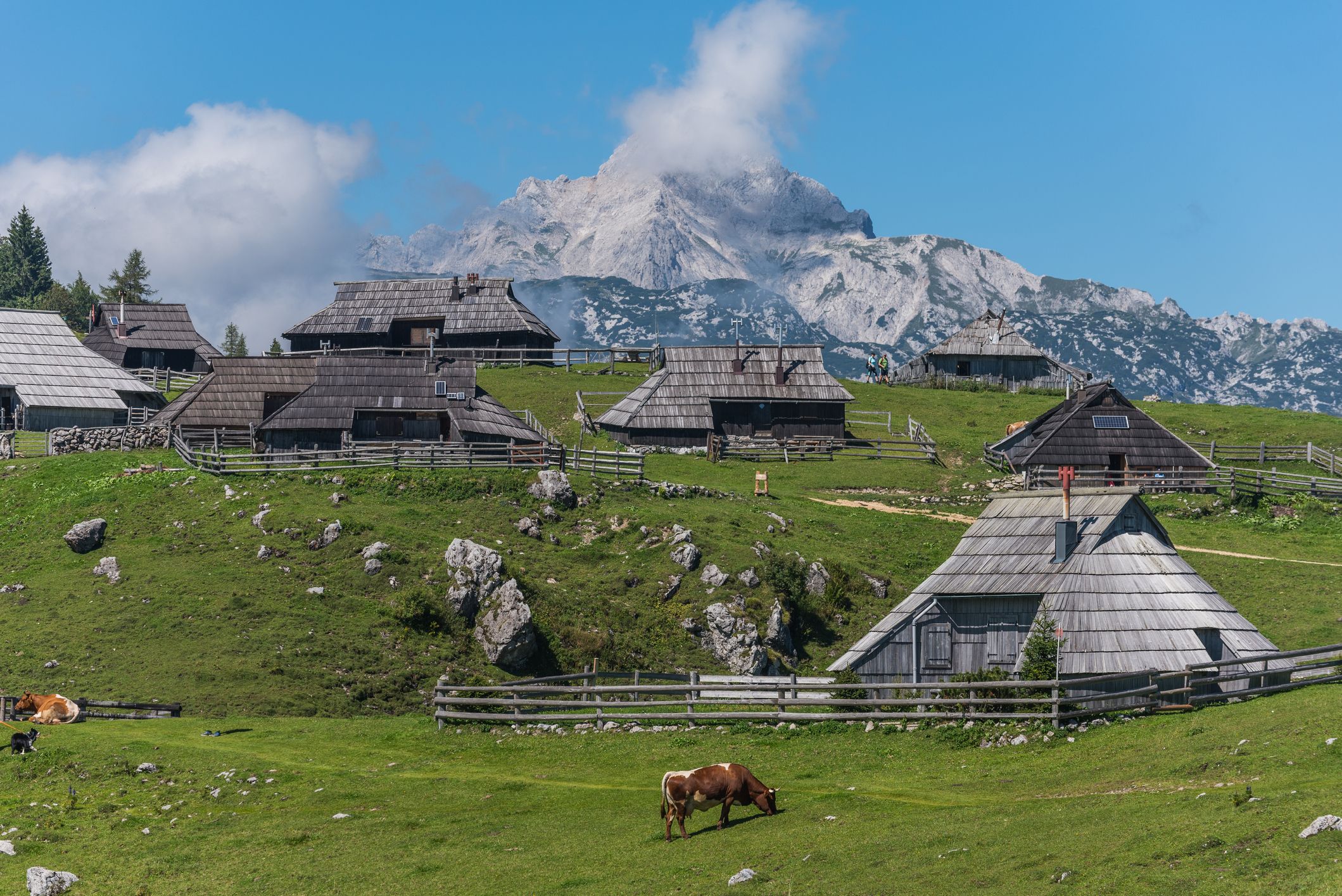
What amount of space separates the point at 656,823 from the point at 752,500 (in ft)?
102

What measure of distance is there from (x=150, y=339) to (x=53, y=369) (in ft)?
50.9

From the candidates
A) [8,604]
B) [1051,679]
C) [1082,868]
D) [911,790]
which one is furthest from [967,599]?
[8,604]

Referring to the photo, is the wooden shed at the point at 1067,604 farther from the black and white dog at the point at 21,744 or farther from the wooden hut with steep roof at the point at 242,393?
the wooden hut with steep roof at the point at 242,393

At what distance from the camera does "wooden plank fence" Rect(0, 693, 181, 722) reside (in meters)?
30.5

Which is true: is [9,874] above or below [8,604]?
below

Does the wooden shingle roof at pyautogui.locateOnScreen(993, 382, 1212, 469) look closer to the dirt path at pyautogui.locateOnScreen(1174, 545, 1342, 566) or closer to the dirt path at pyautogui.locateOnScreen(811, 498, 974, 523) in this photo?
the dirt path at pyautogui.locateOnScreen(811, 498, 974, 523)

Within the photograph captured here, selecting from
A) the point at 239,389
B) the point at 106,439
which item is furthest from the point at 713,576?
the point at 106,439

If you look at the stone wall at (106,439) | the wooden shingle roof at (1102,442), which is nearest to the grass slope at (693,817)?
the stone wall at (106,439)

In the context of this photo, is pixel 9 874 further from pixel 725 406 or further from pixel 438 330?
pixel 438 330

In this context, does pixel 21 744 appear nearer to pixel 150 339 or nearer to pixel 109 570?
pixel 109 570

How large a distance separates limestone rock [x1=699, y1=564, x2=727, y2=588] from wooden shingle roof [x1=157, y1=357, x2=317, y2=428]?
2623cm

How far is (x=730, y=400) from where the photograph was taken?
2677 inches

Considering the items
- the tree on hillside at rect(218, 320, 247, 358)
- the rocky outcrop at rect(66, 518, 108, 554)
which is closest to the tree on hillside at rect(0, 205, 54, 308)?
the tree on hillside at rect(218, 320, 247, 358)

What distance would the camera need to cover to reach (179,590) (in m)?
39.9
